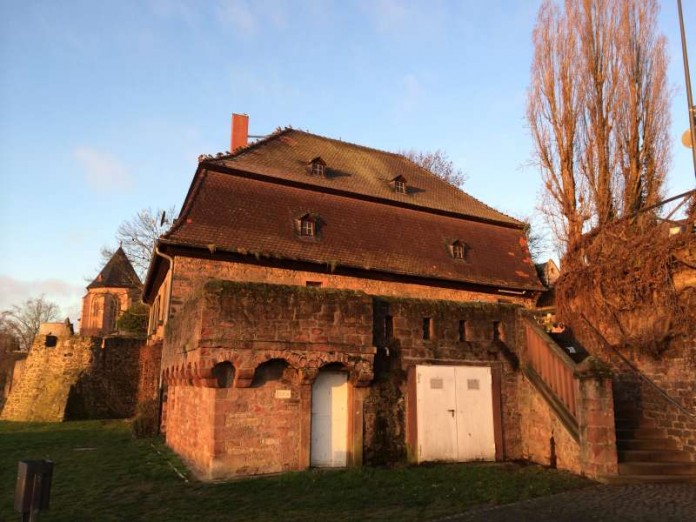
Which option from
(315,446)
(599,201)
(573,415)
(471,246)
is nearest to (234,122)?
(471,246)

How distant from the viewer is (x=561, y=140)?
1645 centimetres

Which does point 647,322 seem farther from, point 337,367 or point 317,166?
point 317,166

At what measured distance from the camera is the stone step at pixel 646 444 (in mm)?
10033

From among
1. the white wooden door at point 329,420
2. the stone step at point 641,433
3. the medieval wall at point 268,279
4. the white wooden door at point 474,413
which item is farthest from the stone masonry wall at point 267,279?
the stone step at point 641,433

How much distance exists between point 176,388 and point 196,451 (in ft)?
12.4

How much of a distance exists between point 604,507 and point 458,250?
13663mm

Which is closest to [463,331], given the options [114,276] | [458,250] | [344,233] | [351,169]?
[344,233]

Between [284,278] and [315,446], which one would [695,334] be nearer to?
[315,446]

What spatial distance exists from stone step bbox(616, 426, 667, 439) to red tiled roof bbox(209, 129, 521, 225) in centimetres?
1186

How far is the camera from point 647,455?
9.69 meters

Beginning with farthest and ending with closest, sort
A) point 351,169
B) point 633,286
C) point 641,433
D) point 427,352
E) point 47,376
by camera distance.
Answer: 1. point 47,376
2. point 351,169
3. point 633,286
4. point 427,352
5. point 641,433

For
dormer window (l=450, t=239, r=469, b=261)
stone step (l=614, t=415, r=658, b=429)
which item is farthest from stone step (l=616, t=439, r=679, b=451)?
dormer window (l=450, t=239, r=469, b=261)

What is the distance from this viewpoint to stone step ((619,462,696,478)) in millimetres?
9234

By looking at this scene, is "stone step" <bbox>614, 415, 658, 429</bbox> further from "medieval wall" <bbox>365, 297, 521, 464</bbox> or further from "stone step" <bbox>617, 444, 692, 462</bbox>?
"medieval wall" <bbox>365, 297, 521, 464</bbox>
